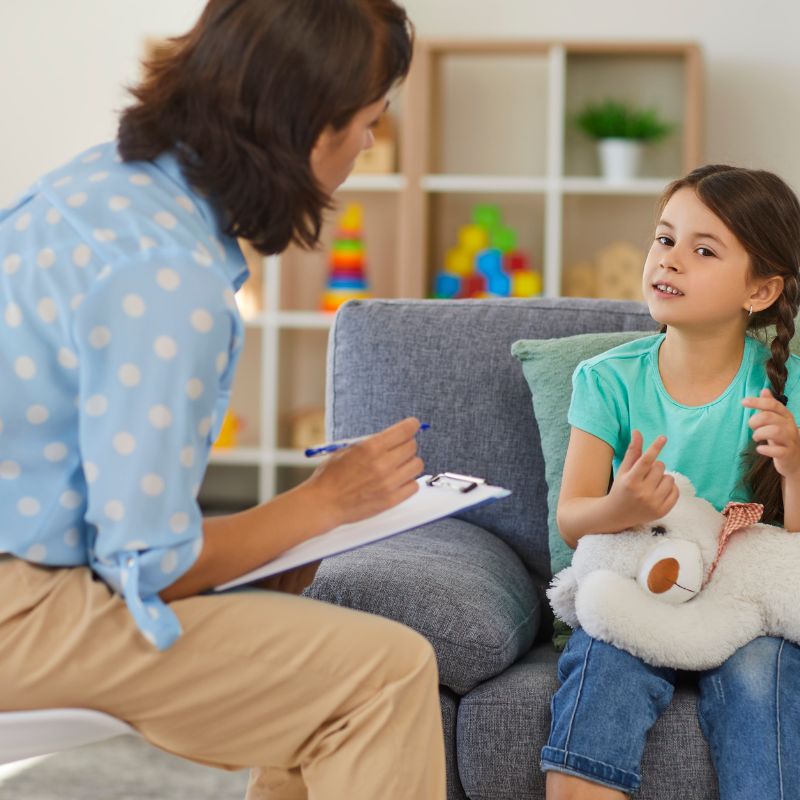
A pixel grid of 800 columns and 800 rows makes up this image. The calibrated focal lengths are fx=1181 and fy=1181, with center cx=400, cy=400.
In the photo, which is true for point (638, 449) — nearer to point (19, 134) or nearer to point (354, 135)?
point (354, 135)

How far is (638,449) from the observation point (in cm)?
129

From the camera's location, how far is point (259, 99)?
99cm

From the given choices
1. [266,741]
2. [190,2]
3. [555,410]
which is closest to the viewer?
[266,741]

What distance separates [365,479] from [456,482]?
0.65 ft

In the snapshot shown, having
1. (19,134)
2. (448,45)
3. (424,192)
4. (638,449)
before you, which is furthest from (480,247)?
(638,449)

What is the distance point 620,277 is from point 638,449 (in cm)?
262

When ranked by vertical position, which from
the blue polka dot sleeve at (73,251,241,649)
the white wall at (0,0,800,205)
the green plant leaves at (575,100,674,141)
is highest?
the white wall at (0,0,800,205)

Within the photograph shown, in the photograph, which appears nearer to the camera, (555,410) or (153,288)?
(153,288)

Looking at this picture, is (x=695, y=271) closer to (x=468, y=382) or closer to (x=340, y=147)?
(x=468, y=382)

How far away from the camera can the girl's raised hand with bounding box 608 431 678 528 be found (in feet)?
4.18

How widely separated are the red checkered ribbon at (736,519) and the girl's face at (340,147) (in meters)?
0.63

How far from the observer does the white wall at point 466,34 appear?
3.93 m

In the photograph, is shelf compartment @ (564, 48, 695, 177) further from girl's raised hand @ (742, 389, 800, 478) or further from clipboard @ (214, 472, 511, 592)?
clipboard @ (214, 472, 511, 592)

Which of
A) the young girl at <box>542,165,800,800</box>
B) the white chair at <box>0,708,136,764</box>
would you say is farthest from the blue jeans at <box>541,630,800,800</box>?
the white chair at <box>0,708,136,764</box>
